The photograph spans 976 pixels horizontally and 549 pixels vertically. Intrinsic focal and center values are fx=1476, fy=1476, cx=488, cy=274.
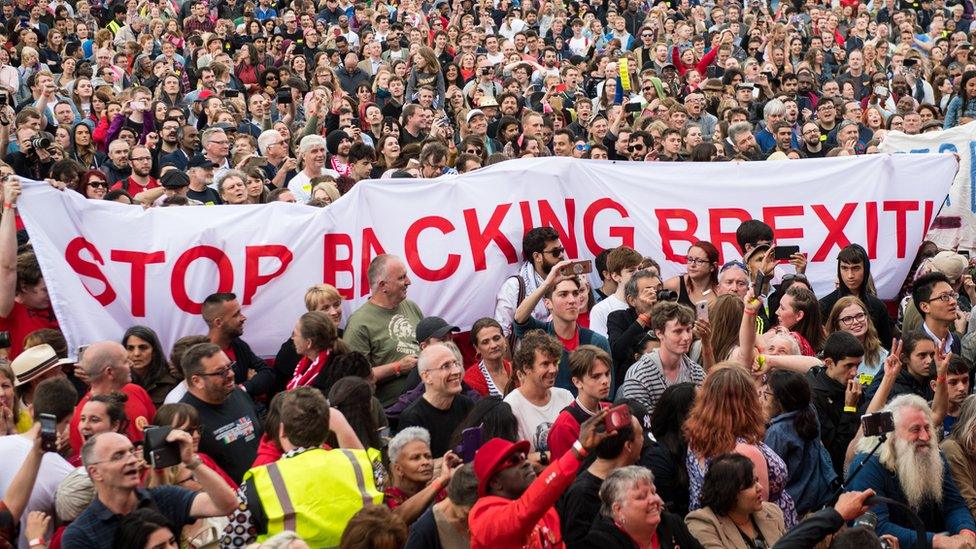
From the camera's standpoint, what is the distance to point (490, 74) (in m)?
17.0

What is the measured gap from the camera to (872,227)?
34.0 feet

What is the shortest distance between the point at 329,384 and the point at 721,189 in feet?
12.6

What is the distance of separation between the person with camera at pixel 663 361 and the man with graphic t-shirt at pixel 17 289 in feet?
11.2

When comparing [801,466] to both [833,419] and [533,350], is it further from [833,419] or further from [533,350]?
[533,350]

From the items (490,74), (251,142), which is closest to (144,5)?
(490,74)

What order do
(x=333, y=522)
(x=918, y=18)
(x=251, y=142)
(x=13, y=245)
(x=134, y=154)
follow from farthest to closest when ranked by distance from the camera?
(x=918, y=18), (x=251, y=142), (x=134, y=154), (x=13, y=245), (x=333, y=522)

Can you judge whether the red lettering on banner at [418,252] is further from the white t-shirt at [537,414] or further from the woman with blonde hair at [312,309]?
the white t-shirt at [537,414]

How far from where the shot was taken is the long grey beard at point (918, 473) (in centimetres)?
688

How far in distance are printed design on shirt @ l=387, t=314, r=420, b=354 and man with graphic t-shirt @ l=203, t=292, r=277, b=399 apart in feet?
2.40

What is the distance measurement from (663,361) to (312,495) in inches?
104

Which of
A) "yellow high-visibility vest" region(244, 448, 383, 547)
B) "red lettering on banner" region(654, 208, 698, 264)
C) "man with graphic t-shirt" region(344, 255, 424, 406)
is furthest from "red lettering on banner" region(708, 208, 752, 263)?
"yellow high-visibility vest" region(244, 448, 383, 547)

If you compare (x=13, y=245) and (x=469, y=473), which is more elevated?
(x=13, y=245)

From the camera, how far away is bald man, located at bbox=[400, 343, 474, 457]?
7.25m

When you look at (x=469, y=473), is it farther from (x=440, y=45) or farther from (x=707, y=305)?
(x=440, y=45)
